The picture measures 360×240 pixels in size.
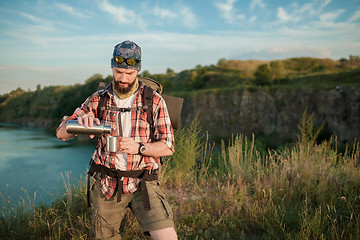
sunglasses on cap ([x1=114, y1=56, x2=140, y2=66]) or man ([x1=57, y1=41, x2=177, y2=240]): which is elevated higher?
sunglasses on cap ([x1=114, y1=56, x2=140, y2=66])

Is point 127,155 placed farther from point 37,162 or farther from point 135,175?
point 37,162

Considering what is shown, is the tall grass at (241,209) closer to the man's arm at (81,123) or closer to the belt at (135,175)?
the belt at (135,175)

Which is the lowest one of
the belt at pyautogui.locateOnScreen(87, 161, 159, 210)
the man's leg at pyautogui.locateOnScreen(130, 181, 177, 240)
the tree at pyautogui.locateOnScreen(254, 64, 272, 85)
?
the man's leg at pyautogui.locateOnScreen(130, 181, 177, 240)

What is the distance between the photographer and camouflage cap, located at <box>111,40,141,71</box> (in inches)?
72.2

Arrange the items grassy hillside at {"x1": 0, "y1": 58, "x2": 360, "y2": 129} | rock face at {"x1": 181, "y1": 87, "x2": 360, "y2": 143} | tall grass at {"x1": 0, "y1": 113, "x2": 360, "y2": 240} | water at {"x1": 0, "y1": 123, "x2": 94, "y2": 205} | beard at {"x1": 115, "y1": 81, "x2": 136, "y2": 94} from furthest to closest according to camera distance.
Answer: grassy hillside at {"x1": 0, "y1": 58, "x2": 360, "y2": 129}
rock face at {"x1": 181, "y1": 87, "x2": 360, "y2": 143}
water at {"x1": 0, "y1": 123, "x2": 94, "y2": 205}
tall grass at {"x1": 0, "y1": 113, "x2": 360, "y2": 240}
beard at {"x1": 115, "y1": 81, "x2": 136, "y2": 94}

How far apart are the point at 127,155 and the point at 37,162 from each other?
24.0m

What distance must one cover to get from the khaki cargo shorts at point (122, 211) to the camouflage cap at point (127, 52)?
0.83 m

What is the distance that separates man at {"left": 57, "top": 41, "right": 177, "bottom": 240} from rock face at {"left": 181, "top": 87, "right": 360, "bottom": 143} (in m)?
16.0

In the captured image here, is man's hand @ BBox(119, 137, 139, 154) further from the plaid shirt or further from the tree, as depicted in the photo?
the tree

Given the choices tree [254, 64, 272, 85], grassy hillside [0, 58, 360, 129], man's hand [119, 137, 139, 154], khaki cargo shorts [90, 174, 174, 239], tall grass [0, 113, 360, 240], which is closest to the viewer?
man's hand [119, 137, 139, 154]

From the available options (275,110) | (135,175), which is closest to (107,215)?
(135,175)

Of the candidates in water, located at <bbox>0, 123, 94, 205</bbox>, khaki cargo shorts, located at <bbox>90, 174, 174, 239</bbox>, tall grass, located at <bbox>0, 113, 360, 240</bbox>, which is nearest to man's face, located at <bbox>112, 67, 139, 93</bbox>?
khaki cargo shorts, located at <bbox>90, 174, 174, 239</bbox>

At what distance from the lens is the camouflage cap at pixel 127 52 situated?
72.2 inches

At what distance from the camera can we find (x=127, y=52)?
1.83 meters
